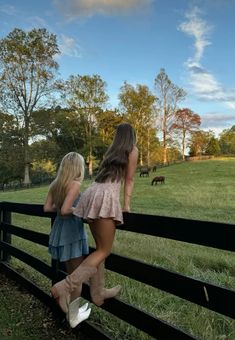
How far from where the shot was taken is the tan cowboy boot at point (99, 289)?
398 cm

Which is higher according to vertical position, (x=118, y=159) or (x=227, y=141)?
(x=227, y=141)

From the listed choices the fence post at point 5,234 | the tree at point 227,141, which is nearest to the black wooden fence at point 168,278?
the fence post at point 5,234

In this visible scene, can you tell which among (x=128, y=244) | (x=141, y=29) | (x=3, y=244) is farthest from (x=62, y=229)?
(x=141, y=29)

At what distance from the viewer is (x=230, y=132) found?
114188 mm

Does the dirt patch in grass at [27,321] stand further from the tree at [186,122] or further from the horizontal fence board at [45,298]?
the tree at [186,122]

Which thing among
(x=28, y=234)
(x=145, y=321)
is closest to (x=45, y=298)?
(x=28, y=234)

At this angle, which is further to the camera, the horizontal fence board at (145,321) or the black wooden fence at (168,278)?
the horizontal fence board at (145,321)

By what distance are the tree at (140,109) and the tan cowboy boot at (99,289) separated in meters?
60.2

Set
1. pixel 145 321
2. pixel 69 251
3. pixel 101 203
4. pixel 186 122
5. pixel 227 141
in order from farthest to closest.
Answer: pixel 227 141, pixel 186 122, pixel 69 251, pixel 145 321, pixel 101 203

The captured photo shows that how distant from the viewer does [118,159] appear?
371cm

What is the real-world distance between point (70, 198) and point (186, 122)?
7989cm

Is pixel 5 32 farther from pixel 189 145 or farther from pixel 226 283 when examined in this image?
pixel 226 283

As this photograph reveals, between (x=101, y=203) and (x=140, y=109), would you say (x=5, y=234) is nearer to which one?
(x=101, y=203)

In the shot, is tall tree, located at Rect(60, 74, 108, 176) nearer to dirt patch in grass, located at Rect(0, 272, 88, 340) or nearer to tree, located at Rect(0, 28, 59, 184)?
tree, located at Rect(0, 28, 59, 184)
